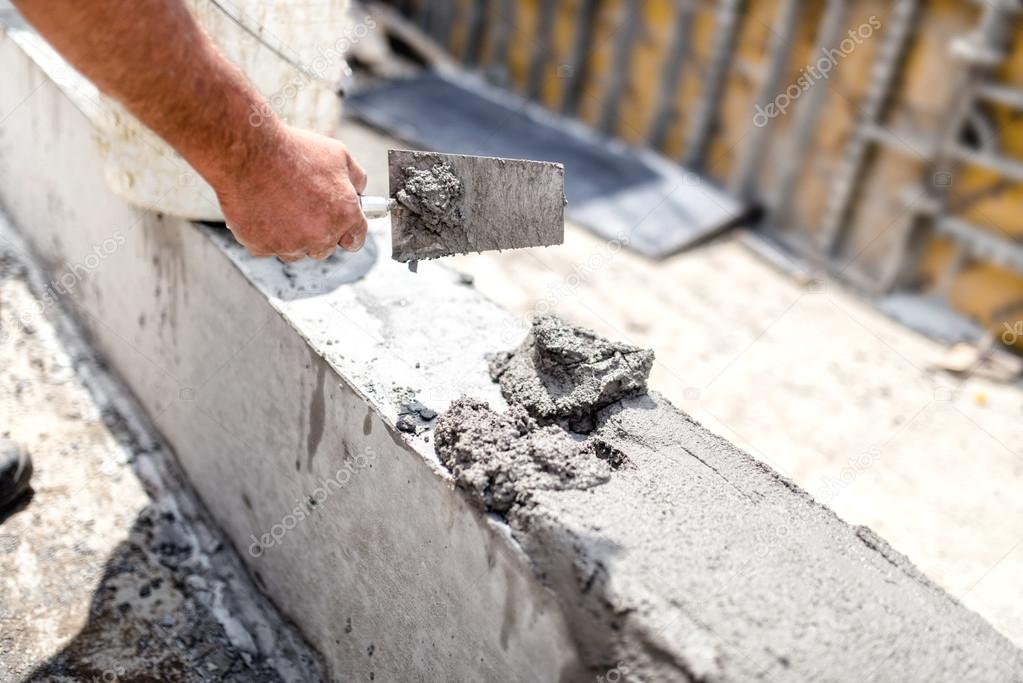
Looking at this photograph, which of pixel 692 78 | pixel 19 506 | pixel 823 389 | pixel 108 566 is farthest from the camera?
pixel 692 78

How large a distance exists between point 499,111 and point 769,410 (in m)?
4.22

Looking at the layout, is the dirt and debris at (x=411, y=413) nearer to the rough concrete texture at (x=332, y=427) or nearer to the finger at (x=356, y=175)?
the rough concrete texture at (x=332, y=427)

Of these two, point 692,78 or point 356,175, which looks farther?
point 692,78

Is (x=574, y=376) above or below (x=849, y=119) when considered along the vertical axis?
above

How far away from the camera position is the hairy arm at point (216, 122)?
1.82 meters

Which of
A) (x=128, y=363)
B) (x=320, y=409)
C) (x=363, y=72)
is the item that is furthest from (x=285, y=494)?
(x=363, y=72)

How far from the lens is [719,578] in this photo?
167 cm

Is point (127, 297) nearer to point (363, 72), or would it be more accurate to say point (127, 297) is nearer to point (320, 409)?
point (320, 409)

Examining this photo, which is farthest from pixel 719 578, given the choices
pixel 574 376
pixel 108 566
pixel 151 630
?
pixel 108 566

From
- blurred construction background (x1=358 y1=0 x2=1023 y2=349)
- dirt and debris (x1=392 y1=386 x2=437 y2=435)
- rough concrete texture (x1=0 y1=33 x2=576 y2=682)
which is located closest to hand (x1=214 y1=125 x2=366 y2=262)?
rough concrete texture (x1=0 y1=33 x2=576 y2=682)

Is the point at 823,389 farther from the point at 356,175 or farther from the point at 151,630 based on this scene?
the point at 151,630

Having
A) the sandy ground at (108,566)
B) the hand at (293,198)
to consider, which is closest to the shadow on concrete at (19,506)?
the sandy ground at (108,566)

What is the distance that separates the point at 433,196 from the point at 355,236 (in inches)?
10.7

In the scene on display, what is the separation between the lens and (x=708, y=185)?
6.81m
